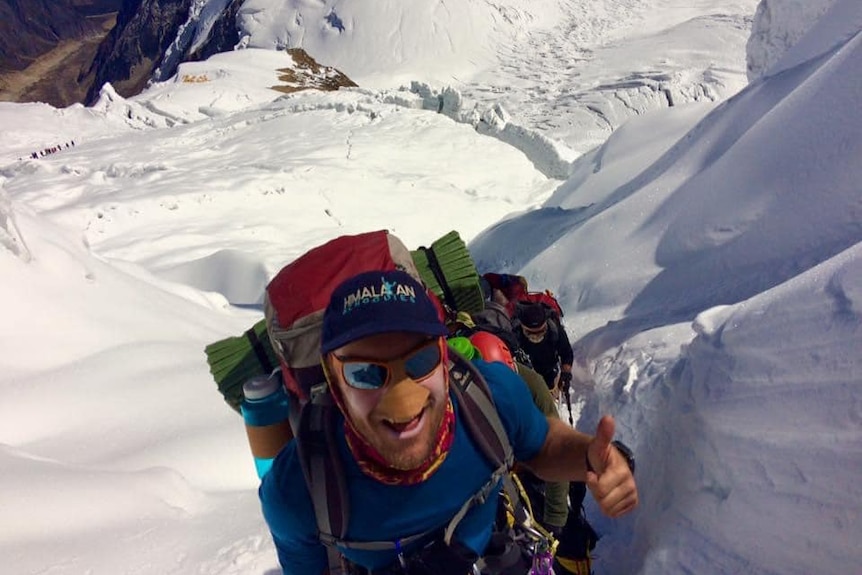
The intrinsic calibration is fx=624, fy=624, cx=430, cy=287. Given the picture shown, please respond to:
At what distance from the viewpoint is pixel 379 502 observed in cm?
122

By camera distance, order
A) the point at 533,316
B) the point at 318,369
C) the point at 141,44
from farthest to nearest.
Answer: the point at 141,44, the point at 533,316, the point at 318,369

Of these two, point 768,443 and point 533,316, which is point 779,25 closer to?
point 533,316

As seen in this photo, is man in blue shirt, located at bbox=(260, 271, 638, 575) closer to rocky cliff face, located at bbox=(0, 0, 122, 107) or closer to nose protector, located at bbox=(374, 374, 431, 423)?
nose protector, located at bbox=(374, 374, 431, 423)

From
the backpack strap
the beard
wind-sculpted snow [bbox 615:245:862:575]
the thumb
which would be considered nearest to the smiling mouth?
the beard

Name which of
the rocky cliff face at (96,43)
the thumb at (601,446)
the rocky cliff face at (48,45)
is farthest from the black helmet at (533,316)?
the rocky cliff face at (48,45)

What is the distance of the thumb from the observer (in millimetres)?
1123

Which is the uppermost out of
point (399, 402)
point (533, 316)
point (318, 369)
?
point (399, 402)

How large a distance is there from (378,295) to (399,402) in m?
0.19

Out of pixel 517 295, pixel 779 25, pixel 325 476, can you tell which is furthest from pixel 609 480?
pixel 779 25

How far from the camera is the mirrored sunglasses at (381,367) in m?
1.10

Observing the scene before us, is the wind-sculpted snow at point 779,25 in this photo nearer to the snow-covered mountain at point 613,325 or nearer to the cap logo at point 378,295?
the snow-covered mountain at point 613,325

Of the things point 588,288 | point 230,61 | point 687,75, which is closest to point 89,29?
point 230,61

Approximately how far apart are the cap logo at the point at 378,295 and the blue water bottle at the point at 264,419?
554 millimetres

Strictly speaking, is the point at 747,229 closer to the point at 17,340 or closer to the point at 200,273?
the point at 17,340
